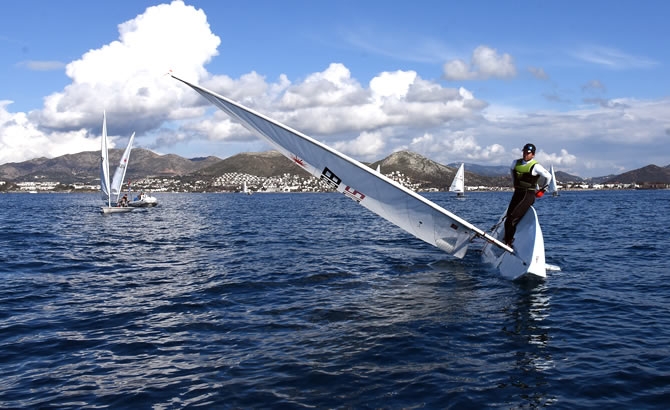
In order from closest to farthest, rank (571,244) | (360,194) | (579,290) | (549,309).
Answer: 1. (549,309)
2. (579,290)
3. (360,194)
4. (571,244)

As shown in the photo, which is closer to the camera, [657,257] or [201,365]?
[201,365]

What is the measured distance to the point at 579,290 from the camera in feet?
45.4

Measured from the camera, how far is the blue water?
729cm

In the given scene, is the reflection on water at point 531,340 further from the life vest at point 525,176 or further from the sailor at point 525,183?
the life vest at point 525,176

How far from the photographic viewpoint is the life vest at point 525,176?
14.5 meters

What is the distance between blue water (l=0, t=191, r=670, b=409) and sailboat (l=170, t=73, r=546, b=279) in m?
1.23

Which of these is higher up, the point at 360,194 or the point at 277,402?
the point at 360,194

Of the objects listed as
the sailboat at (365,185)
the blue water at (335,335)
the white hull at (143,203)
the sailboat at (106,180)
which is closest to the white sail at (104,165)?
the sailboat at (106,180)

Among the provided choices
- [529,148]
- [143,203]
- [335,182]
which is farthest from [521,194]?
[143,203]

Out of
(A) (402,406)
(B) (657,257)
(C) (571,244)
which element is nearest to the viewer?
(A) (402,406)

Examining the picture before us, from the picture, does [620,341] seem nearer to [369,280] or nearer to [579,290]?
[579,290]

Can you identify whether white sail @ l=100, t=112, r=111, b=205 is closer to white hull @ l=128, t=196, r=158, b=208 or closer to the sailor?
white hull @ l=128, t=196, r=158, b=208

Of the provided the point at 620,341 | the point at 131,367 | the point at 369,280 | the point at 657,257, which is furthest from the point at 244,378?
the point at 657,257

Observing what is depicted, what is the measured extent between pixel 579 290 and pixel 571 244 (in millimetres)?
12246
